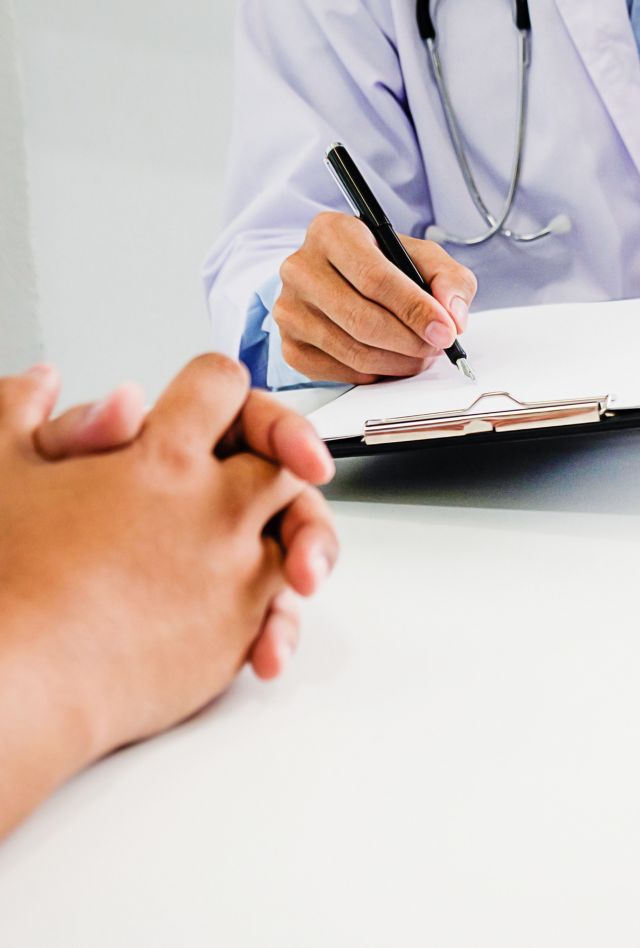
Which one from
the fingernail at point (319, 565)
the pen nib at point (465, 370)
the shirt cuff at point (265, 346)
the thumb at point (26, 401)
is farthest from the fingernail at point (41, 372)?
the shirt cuff at point (265, 346)

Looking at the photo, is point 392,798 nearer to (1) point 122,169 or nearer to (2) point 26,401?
(2) point 26,401

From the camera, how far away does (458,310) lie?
55 centimetres

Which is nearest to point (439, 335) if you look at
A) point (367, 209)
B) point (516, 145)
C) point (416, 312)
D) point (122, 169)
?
point (416, 312)

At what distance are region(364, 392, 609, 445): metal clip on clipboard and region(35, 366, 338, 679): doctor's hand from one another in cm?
12

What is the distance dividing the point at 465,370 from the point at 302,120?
49 centimetres

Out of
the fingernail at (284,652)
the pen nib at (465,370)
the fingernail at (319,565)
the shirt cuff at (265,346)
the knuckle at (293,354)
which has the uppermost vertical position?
the fingernail at (319,565)

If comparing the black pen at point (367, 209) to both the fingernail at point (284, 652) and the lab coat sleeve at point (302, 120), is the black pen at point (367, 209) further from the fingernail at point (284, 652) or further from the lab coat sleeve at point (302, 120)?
the fingernail at point (284, 652)

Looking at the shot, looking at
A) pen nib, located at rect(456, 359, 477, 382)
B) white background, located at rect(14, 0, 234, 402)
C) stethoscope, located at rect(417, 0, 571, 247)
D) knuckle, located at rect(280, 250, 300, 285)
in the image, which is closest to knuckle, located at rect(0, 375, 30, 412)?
pen nib, located at rect(456, 359, 477, 382)

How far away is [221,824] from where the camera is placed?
0.18 m

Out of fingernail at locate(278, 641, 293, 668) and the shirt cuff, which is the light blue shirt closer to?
the shirt cuff

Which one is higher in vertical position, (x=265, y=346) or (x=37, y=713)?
(x=37, y=713)

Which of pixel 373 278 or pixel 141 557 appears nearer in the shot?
pixel 141 557

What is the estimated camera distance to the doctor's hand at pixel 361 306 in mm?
531

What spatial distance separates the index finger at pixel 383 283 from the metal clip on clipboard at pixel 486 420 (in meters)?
0.14
